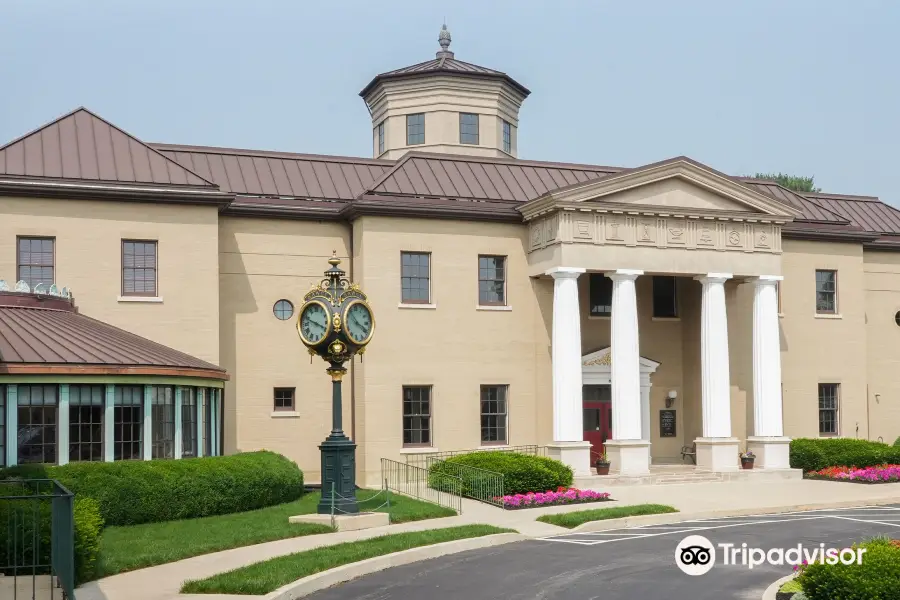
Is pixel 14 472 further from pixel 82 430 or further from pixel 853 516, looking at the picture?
pixel 853 516

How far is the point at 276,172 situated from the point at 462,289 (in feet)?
23.6

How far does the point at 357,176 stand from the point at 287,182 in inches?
102

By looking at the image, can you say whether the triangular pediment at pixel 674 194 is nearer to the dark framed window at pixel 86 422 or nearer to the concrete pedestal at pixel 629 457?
the concrete pedestal at pixel 629 457

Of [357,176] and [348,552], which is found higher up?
[357,176]

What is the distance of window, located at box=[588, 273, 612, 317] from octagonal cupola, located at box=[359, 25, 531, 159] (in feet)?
26.8

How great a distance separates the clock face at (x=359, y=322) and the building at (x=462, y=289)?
5.50 m

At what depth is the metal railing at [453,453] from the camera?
33906 millimetres

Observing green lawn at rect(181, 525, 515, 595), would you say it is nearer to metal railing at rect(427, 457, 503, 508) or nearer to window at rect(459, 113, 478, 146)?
metal railing at rect(427, 457, 503, 508)

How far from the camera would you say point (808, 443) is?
37.2 m

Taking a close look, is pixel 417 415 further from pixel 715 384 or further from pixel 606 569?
pixel 606 569

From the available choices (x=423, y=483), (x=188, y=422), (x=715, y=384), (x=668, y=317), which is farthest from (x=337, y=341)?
(x=668, y=317)

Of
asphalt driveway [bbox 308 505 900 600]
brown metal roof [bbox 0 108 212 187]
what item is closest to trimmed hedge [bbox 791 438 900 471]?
asphalt driveway [bbox 308 505 900 600]

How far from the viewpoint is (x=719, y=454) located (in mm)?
35562

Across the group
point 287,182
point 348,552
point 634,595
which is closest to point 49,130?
point 287,182
